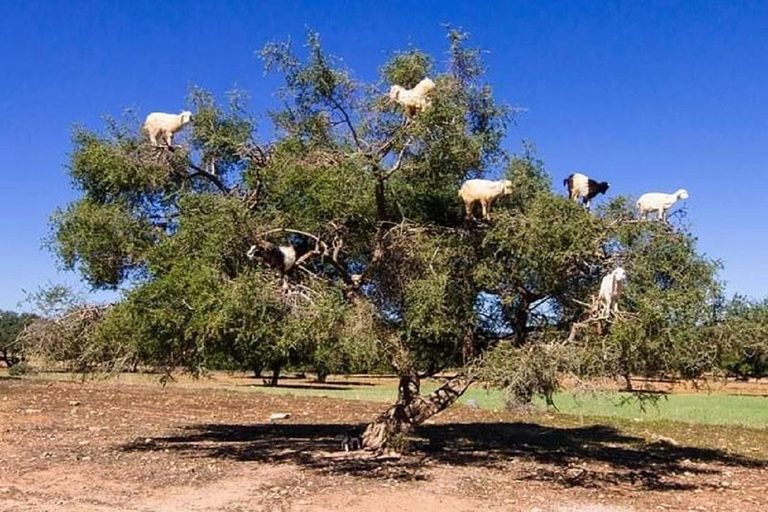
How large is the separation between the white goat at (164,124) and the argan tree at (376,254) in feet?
1.12

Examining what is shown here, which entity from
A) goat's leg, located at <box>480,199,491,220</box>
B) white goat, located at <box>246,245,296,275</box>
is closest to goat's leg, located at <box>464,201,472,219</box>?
goat's leg, located at <box>480,199,491,220</box>

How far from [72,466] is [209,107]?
612cm

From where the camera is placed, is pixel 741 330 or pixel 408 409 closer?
pixel 741 330

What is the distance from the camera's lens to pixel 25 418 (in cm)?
1853

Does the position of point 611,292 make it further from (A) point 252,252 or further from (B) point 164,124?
(B) point 164,124

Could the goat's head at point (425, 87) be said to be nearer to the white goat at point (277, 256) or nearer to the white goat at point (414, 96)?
the white goat at point (414, 96)

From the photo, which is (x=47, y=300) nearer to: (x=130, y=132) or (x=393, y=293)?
(x=130, y=132)

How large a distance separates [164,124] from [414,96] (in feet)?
13.3

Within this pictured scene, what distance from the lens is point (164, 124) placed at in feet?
40.9

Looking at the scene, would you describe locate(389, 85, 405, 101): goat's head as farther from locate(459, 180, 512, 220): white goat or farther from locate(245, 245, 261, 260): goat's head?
locate(245, 245, 261, 260): goat's head

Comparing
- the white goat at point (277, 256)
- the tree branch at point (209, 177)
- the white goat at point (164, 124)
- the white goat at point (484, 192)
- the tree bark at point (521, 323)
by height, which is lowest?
the tree bark at point (521, 323)

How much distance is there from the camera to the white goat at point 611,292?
10500 mm

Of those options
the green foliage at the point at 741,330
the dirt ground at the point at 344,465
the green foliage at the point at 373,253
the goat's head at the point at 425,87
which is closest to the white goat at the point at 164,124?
the green foliage at the point at 373,253

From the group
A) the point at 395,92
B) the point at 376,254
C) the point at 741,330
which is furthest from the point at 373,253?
the point at 741,330
